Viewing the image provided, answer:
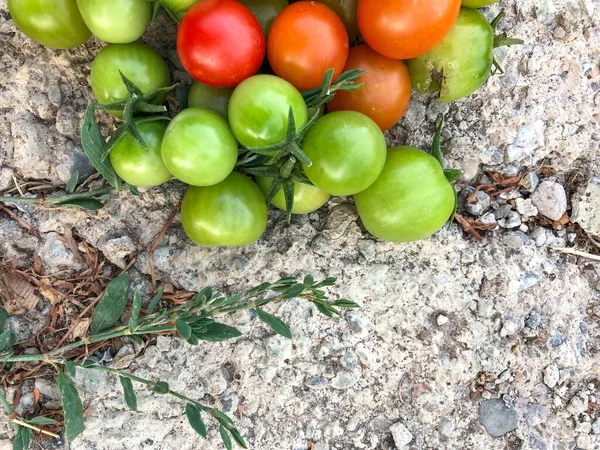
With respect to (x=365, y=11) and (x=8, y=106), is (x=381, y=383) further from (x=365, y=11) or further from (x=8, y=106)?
(x=8, y=106)

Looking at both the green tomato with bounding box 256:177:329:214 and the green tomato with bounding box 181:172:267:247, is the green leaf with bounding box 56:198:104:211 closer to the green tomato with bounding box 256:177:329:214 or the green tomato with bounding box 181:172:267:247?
the green tomato with bounding box 181:172:267:247

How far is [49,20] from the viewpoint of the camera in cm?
164

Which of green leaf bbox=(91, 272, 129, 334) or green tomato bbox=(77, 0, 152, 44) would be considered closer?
green tomato bbox=(77, 0, 152, 44)

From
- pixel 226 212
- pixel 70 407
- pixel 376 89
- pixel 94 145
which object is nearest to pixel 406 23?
pixel 376 89

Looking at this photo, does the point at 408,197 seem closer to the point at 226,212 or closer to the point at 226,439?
the point at 226,212

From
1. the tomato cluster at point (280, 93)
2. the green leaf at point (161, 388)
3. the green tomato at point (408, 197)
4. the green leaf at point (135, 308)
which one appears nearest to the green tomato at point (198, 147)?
the tomato cluster at point (280, 93)

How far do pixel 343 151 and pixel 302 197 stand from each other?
0.26m

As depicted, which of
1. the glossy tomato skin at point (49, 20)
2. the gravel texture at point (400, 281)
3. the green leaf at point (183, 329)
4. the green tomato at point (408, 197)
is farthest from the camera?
the gravel texture at point (400, 281)

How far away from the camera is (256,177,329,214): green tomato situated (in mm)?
1804

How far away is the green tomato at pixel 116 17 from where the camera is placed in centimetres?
157

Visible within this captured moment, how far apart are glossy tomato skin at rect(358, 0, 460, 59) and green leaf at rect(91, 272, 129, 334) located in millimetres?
1028

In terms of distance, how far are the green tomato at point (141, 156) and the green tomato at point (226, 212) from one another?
147mm

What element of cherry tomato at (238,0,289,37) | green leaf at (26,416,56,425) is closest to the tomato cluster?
cherry tomato at (238,0,289,37)

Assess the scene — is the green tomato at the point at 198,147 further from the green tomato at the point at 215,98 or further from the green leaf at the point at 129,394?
the green leaf at the point at 129,394
